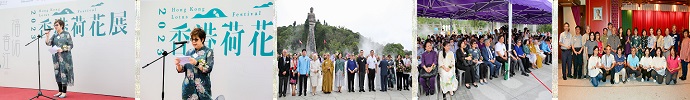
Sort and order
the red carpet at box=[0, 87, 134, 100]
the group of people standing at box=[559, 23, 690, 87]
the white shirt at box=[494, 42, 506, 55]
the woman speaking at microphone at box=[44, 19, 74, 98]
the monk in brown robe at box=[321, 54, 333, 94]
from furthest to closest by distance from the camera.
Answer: the red carpet at box=[0, 87, 134, 100], the woman speaking at microphone at box=[44, 19, 74, 98], the group of people standing at box=[559, 23, 690, 87], the monk in brown robe at box=[321, 54, 333, 94], the white shirt at box=[494, 42, 506, 55]

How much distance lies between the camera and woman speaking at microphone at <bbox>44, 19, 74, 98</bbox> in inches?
176

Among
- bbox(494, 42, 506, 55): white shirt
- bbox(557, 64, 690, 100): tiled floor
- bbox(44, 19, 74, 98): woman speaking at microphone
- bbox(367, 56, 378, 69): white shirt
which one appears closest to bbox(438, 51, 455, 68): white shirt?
bbox(494, 42, 506, 55): white shirt

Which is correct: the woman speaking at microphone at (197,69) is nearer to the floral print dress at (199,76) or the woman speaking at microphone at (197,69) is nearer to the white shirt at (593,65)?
the floral print dress at (199,76)

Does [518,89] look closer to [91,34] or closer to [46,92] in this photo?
[91,34]

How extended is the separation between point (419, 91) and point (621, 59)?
167 centimetres

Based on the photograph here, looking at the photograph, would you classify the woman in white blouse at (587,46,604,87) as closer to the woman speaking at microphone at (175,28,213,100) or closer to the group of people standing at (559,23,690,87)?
the group of people standing at (559,23,690,87)

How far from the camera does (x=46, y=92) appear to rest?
4820 millimetres

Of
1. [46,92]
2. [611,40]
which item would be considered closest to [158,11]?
[46,92]

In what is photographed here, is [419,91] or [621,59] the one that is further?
[621,59]

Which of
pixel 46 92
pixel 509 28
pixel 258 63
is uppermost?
pixel 509 28

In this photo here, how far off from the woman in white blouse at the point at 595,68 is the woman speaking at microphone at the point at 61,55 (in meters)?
4.63

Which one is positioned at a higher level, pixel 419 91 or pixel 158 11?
pixel 158 11

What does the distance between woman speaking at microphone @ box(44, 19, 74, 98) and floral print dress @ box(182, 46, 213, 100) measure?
160 cm

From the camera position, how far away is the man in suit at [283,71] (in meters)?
3.52
